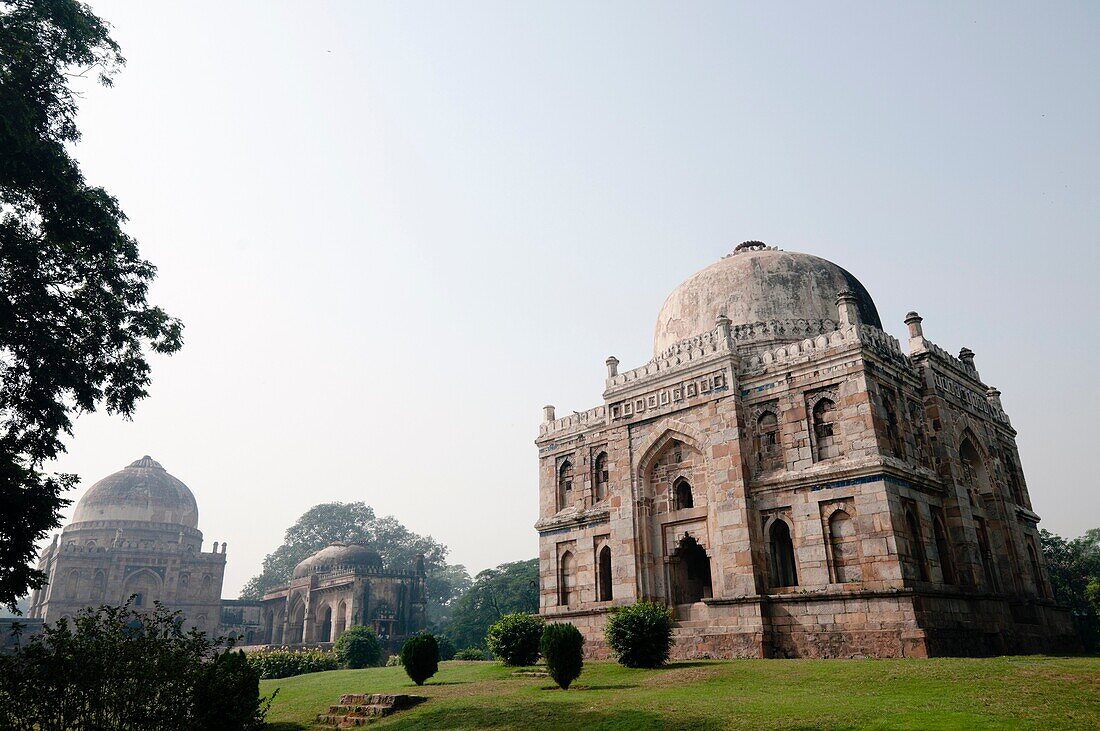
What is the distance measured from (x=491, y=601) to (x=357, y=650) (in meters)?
20.5

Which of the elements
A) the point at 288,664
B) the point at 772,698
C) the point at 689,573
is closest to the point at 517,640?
the point at 689,573

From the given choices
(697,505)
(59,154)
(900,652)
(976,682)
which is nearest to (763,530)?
(697,505)

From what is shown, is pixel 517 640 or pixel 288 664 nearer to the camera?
pixel 517 640

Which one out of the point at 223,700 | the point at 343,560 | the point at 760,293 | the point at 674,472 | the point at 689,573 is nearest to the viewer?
the point at 223,700

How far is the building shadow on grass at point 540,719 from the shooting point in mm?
11336

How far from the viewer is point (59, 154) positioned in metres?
12.7

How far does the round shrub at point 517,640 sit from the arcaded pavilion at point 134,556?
138ft

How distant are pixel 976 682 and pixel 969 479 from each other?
40.5 ft

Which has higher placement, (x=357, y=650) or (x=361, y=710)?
(x=357, y=650)

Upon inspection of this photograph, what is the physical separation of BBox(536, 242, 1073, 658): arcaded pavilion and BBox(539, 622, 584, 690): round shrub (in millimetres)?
4974

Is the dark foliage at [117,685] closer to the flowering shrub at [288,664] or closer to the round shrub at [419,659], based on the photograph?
the round shrub at [419,659]

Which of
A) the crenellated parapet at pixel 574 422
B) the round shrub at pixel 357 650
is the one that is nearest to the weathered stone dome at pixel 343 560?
the round shrub at pixel 357 650

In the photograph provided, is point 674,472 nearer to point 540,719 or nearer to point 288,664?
point 540,719

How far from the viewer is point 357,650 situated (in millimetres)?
34375
